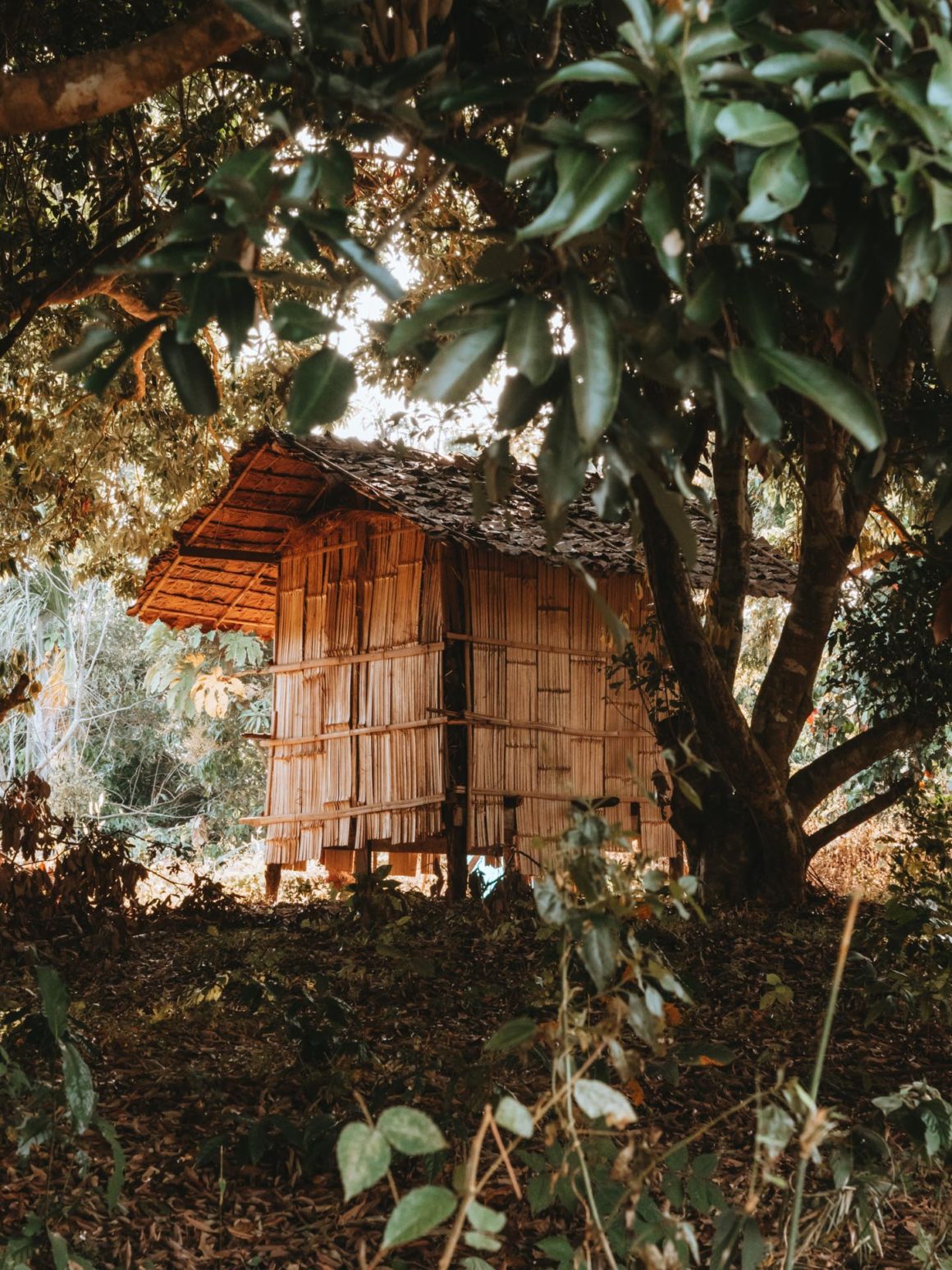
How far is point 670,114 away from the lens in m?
1.52

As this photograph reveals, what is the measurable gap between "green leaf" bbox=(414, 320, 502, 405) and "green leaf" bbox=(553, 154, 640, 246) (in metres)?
0.15

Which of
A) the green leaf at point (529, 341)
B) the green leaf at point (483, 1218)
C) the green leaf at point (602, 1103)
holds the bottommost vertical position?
the green leaf at point (483, 1218)

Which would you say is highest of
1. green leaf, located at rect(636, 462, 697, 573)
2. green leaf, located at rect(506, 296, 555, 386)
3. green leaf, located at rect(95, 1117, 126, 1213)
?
green leaf, located at rect(506, 296, 555, 386)

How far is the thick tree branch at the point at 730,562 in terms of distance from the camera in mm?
6898

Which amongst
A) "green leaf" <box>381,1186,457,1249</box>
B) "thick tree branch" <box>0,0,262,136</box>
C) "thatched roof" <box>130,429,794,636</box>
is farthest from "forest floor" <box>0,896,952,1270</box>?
"thatched roof" <box>130,429,794,636</box>

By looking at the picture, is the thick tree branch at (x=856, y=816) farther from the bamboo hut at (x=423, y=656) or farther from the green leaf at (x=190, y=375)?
the green leaf at (x=190, y=375)

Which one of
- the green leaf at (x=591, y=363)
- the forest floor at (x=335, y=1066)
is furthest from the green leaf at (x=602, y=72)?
the forest floor at (x=335, y=1066)

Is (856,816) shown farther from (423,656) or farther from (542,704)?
(423,656)

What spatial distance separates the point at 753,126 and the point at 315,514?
9457mm

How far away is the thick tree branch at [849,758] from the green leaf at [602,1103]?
579cm

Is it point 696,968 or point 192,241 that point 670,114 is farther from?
point 696,968

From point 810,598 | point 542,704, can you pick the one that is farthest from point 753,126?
point 542,704

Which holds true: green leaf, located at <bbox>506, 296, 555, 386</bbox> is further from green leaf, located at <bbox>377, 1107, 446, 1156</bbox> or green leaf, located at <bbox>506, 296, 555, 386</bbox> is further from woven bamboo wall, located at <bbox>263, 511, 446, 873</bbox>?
woven bamboo wall, located at <bbox>263, 511, 446, 873</bbox>

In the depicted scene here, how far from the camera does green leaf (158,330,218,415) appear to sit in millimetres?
1722
